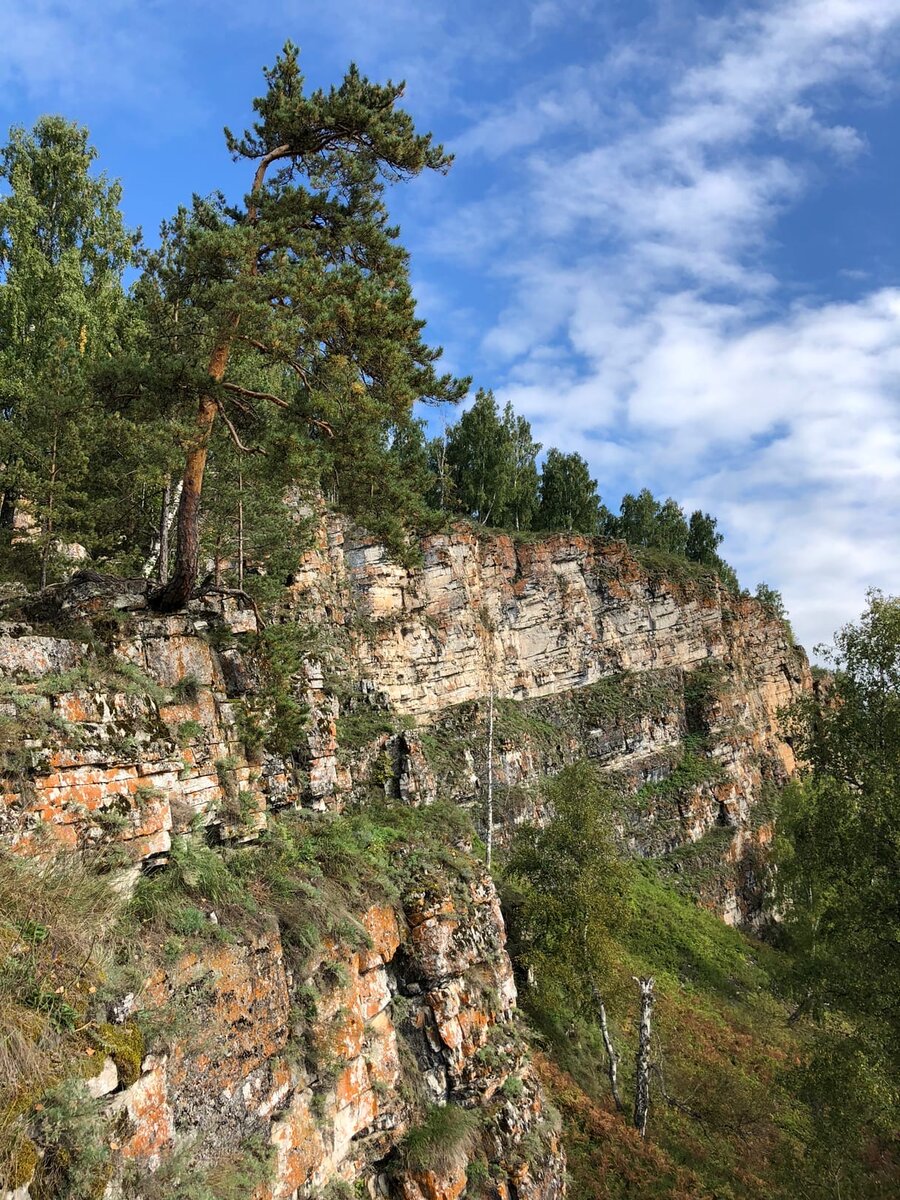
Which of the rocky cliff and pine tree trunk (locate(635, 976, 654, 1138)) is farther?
pine tree trunk (locate(635, 976, 654, 1138))

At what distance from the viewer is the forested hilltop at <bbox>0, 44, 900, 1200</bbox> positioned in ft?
21.0

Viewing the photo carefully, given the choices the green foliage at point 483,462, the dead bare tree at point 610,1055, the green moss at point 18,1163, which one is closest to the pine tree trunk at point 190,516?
the green moss at point 18,1163

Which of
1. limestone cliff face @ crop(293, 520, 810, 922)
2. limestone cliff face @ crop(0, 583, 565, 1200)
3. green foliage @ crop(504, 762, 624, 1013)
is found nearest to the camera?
limestone cliff face @ crop(0, 583, 565, 1200)

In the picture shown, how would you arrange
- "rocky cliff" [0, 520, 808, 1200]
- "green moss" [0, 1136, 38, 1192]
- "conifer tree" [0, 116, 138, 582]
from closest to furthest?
"green moss" [0, 1136, 38, 1192], "rocky cliff" [0, 520, 808, 1200], "conifer tree" [0, 116, 138, 582]

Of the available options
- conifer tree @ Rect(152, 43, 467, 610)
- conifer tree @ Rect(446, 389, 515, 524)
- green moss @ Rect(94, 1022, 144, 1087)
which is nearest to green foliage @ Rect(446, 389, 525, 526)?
conifer tree @ Rect(446, 389, 515, 524)

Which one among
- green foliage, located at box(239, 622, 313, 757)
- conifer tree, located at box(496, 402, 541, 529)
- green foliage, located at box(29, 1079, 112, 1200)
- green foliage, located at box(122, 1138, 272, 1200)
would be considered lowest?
green foliage, located at box(122, 1138, 272, 1200)

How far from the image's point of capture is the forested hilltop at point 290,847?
21.0ft

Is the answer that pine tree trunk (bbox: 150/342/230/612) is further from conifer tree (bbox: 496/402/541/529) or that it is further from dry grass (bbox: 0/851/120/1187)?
conifer tree (bbox: 496/402/541/529)

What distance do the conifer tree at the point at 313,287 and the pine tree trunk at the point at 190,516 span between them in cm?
2

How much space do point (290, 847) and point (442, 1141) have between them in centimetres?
496

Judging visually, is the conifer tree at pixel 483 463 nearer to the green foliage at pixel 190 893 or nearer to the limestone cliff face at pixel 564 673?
the limestone cliff face at pixel 564 673

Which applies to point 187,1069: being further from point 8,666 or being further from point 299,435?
point 299,435

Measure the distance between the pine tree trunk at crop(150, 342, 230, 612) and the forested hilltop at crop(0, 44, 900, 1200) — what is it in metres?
0.09

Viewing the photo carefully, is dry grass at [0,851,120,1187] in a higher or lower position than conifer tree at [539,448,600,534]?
lower
